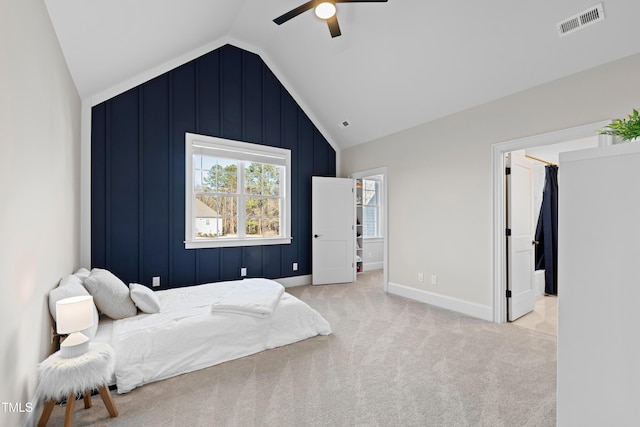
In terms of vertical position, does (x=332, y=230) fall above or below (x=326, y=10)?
below

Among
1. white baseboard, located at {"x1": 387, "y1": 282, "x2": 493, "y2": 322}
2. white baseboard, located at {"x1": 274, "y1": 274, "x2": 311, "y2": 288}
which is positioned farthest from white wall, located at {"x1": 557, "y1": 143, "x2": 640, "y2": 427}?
white baseboard, located at {"x1": 274, "y1": 274, "x2": 311, "y2": 288}

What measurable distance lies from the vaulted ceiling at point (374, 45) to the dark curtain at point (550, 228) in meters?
2.43

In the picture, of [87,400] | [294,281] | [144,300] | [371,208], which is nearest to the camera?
[87,400]

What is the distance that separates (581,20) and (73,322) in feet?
14.6

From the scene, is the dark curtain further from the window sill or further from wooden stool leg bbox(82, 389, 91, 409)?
wooden stool leg bbox(82, 389, 91, 409)

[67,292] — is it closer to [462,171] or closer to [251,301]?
[251,301]

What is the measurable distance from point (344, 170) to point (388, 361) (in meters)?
3.95

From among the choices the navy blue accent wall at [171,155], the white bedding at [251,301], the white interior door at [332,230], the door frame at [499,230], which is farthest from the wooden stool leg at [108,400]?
the door frame at [499,230]

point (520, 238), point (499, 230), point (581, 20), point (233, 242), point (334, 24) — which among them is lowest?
point (233, 242)

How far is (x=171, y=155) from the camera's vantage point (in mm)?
4129

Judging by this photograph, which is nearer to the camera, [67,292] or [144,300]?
[67,292]

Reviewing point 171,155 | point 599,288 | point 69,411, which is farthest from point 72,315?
point 171,155

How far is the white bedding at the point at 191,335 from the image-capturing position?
2260mm

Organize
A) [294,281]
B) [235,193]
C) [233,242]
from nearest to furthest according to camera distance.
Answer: [233,242]
[235,193]
[294,281]
